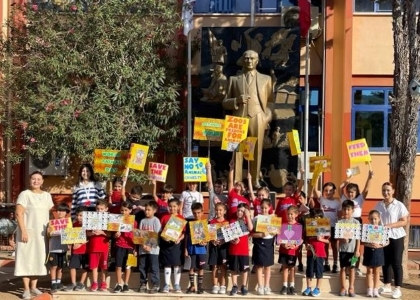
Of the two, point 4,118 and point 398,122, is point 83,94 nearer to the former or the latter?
point 4,118

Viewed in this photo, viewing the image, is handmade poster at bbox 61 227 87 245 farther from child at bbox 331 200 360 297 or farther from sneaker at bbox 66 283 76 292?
child at bbox 331 200 360 297

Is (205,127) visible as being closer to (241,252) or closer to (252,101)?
(252,101)

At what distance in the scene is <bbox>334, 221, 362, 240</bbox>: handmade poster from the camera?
329 inches

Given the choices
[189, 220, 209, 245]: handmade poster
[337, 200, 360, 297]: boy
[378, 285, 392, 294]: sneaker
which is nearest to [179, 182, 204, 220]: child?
[189, 220, 209, 245]: handmade poster

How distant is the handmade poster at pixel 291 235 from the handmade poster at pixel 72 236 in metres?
2.71

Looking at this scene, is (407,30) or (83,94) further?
(83,94)

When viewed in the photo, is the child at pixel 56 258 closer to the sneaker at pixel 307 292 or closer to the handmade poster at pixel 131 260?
the handmade poster at pixel 131 260

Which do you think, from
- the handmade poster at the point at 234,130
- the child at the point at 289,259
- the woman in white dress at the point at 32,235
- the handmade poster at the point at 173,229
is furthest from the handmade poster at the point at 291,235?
the woman in white dress at the point at 32,235

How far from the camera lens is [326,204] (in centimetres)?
898

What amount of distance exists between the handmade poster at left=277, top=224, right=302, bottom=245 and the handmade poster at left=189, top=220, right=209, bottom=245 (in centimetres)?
102

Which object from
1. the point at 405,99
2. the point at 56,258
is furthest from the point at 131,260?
the point at 405,99

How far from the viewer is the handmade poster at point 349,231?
8.36 metres

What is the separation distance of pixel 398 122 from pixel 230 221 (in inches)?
157

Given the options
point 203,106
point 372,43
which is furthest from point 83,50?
point 372,43
